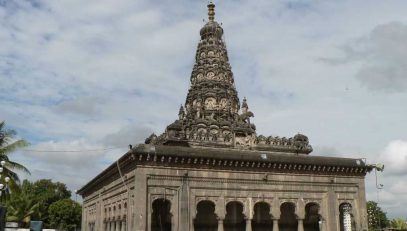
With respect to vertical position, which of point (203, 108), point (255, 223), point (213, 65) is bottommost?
point (255, 223)

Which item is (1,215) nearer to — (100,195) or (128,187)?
(128,187)

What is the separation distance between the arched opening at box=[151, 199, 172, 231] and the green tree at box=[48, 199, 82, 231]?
137ft

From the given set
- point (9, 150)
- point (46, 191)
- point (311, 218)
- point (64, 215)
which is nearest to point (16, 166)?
point (9, 150)

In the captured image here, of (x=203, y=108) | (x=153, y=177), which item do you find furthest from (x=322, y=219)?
(x=203, y=108)

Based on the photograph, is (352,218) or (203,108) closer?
(352,218)

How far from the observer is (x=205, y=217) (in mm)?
29406

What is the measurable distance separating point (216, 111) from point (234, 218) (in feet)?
71.5

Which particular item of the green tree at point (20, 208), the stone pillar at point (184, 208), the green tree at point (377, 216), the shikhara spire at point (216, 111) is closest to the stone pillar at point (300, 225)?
the stone pillar at point (184, 208)

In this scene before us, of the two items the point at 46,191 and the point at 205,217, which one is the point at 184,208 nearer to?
the point at 205,217

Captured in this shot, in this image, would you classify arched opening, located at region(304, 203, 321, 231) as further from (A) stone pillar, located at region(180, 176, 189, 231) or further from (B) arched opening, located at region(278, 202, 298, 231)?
(A) stone pillar, located at region(180, 176, 189, 231)

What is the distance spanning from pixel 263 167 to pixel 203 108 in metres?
22.3

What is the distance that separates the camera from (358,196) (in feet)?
104

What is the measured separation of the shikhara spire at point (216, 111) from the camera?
4811 cm

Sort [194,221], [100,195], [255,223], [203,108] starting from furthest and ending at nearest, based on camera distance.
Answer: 1. [203,108]
2. [100,195]
3. [255,223]
4. [194,221]
